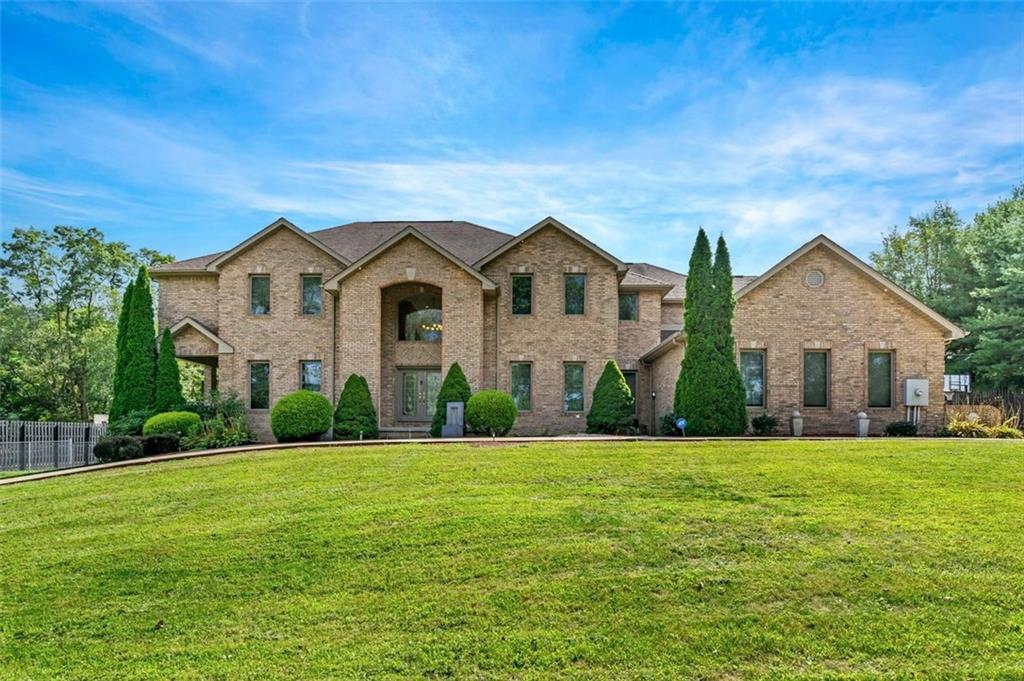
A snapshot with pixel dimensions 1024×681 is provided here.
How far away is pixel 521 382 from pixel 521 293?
3.13 metres

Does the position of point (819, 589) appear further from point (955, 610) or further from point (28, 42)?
point (28, 42)

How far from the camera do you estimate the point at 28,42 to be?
52.3 feet

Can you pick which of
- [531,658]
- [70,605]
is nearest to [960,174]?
[531,658]

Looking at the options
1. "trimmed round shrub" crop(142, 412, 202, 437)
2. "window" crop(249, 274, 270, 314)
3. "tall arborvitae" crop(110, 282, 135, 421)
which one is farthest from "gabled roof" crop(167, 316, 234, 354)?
"trimmed round shrub" crop(142, 412, 202, 437)

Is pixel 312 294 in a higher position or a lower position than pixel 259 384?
higher

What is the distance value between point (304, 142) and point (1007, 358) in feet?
110

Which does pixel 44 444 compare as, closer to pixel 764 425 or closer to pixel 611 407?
pixel 611 407

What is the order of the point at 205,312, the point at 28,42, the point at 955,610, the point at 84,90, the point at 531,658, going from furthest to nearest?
the point at 205,312
the point at 84,90
the point at 28,42
the point at 955,610
the point at 531,658

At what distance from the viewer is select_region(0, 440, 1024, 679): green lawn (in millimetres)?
5715

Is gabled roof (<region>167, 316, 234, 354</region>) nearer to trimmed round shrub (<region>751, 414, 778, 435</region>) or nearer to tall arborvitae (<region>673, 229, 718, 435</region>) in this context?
tall arborvitae (<region>673, 229, 718, 435</region>)

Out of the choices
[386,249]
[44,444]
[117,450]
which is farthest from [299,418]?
[44,444]

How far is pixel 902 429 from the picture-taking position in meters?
19.3

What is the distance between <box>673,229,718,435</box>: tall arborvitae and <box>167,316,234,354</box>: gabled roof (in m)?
15.5

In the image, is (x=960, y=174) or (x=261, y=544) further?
(x=960, y=174)
